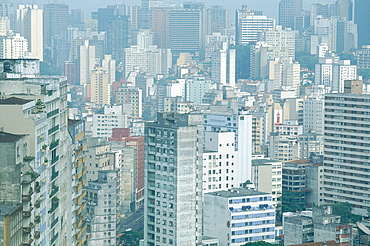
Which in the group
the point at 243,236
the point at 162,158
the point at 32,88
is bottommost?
the point at 243,236

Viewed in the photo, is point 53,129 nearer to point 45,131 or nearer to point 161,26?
point 45,131

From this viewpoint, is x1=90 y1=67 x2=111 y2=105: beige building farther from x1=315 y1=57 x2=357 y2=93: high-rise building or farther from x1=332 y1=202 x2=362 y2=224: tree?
x1=332 y1=202 x2=362 y2=224: tree

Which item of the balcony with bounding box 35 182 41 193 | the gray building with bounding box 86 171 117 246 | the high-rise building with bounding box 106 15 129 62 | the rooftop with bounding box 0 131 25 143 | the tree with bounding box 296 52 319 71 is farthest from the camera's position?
the high-rise building with bounding box 106 15 129 62

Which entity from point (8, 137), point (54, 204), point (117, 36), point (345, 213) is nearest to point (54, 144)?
point (54, 204)

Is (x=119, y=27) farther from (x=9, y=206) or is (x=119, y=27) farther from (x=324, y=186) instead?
(x=9, y=206)

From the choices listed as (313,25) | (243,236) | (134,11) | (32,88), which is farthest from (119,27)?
(32,88)

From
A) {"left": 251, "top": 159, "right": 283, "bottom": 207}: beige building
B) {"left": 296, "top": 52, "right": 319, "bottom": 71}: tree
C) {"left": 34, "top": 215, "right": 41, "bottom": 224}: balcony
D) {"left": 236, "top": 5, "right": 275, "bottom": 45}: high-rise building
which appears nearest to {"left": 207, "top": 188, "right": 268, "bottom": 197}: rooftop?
{"left": 251, "top": 159, "right": 283, "bottom": 207}: beige building

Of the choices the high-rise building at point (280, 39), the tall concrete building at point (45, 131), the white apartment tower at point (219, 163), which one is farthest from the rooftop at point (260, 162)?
the high-rise building at point (280, 39)
